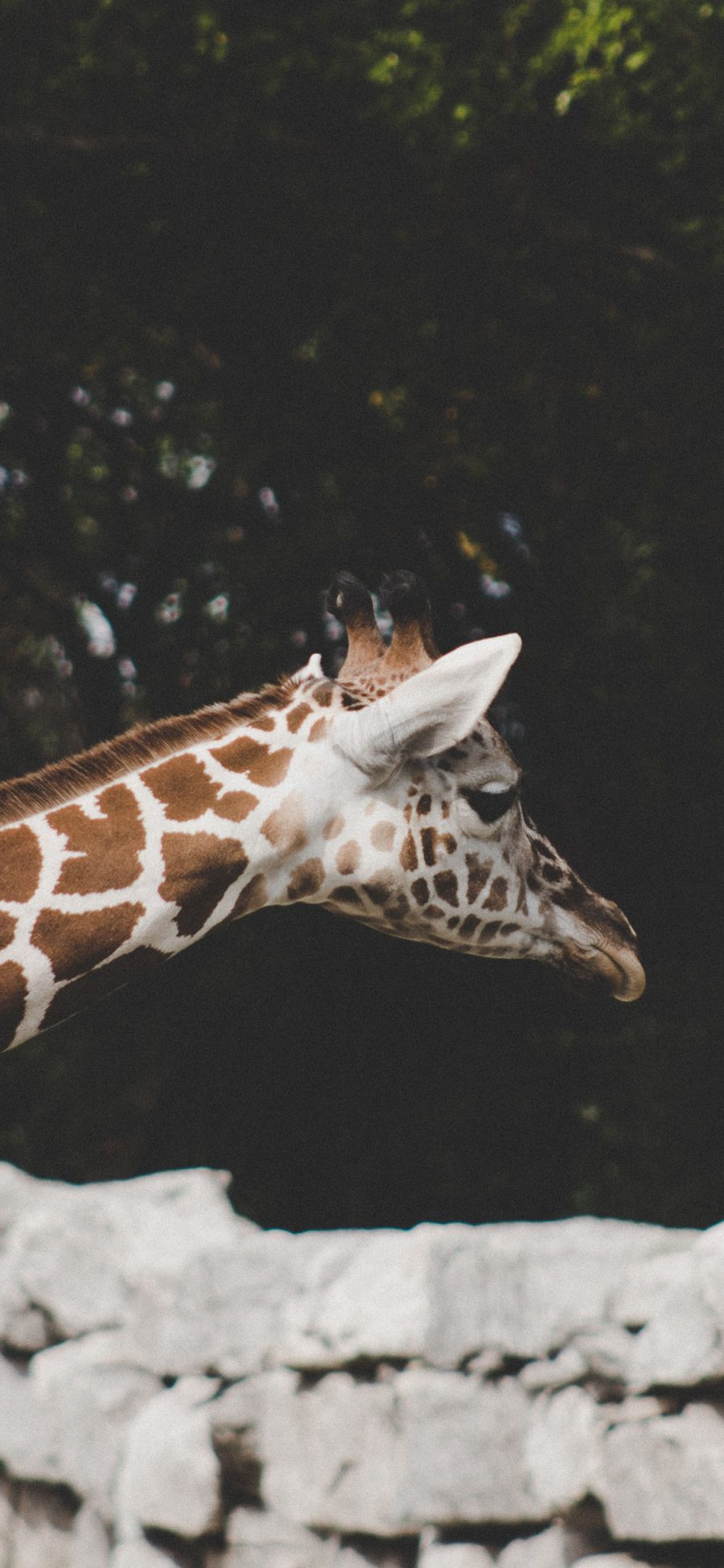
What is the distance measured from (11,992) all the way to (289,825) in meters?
0.76

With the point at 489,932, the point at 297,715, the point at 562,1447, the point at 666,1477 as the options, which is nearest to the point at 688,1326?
the point at 666,1477

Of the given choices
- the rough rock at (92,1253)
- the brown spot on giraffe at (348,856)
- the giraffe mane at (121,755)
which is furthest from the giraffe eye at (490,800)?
the rough rock at (92,1253)

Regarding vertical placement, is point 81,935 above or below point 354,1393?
above

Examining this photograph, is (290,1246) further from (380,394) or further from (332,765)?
(380,394)

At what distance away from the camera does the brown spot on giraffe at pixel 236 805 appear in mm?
3398

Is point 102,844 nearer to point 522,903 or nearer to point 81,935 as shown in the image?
point 81,935

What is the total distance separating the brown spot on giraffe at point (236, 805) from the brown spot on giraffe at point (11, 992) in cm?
60

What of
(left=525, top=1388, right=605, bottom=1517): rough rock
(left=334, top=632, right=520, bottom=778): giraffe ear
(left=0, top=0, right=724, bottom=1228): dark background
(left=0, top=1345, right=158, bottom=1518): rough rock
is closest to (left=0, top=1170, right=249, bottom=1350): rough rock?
(left=0, top=1345, right=158, bottom=1518): rough rock

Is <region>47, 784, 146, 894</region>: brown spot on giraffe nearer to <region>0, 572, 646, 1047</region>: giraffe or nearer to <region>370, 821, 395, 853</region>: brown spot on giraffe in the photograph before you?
<region>0, 572, 646, 1047</region>: giraffe

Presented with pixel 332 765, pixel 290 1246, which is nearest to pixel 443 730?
pixel 332 765

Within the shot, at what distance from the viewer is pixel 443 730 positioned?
3387 mm

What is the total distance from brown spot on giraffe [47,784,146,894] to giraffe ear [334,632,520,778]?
550mm

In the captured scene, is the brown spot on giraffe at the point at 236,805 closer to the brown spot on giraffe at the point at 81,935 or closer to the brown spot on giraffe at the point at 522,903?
the brown spot on giraffe at the point at 81,935

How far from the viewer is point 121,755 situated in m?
3.48
